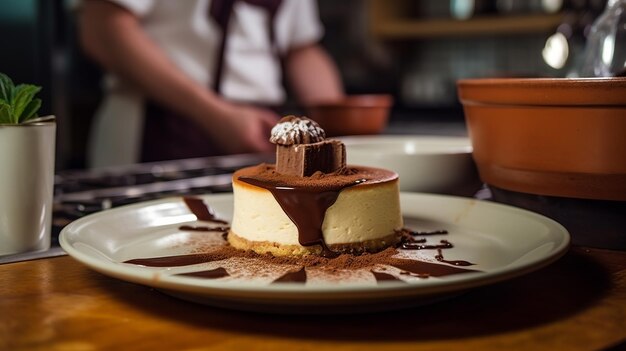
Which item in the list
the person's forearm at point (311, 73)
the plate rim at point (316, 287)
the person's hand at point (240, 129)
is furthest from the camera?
the person's forearm at point (311, 73)

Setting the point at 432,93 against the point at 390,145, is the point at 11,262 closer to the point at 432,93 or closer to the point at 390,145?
the point at 390,145

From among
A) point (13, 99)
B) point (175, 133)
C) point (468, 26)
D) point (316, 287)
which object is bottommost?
point (175, 133)

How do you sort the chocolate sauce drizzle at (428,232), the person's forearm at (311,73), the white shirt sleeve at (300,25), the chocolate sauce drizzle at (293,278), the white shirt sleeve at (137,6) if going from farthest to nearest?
the person's forearm at (311,73) < the white shirt sleeve at (300,25) < the white shirt sleeve at (137,6) < the chocolate sauce drizzle at (428,232) < the chocolate sauce drizzle at (293,278)

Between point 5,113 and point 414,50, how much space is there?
4094 mm

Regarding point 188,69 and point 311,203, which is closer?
point 311,203

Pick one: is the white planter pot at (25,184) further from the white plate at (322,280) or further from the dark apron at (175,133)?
the dark apron at (175,133)

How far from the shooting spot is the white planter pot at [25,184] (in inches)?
33.2

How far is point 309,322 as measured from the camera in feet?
2.08

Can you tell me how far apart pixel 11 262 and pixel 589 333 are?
0.60m

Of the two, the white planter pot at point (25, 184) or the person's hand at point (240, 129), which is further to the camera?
the person's hand at point (240, 129)

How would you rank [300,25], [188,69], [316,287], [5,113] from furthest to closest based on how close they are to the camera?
→ 1. [300,25]
2. [188,69]
3. [5,113]
4. [316,287]

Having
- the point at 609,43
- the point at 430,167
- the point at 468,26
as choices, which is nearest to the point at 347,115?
the point at 430,167

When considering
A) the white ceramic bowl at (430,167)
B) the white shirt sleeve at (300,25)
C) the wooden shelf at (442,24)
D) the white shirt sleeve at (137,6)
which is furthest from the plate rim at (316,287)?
the wooden shelf at (442,24)

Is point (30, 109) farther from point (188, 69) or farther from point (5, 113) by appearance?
point (188, 69)
